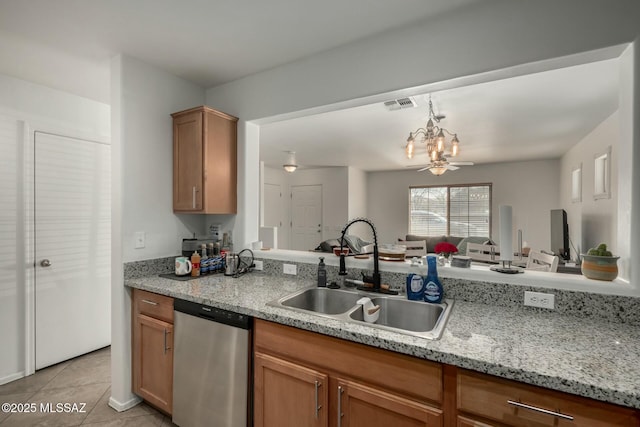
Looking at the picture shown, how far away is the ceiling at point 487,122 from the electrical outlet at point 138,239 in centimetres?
207

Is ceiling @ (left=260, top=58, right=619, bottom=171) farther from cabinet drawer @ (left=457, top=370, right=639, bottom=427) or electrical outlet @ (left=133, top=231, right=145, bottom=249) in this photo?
cabinet drawer @ (left=457, top=370, right=639, bottom=427)

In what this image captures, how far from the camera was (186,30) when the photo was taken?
180cm

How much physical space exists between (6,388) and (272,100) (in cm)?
292

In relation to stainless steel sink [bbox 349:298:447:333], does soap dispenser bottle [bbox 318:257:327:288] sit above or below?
above

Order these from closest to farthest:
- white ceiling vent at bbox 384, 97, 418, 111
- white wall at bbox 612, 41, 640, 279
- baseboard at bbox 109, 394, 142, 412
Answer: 1. white wall at bbox 612, 41, 640, 279
2. baseboard at bbox 109, 394, 142, 412
3. white ceiling vent at bbox 384, 97, 418, 111

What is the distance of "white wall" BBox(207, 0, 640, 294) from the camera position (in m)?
1.34

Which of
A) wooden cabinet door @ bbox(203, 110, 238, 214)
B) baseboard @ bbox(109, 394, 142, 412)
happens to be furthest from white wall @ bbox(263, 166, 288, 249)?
baseboard @ bbox(109, 394, 142, 412)

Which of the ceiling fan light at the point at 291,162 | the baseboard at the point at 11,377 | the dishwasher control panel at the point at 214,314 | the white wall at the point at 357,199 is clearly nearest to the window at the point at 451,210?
the white wall at the point at 357,199

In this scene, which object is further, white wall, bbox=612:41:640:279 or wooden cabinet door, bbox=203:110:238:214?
wooden cabinet door, bbox=203:110:238:214

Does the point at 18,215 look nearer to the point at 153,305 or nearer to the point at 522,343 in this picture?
the point at 153,305

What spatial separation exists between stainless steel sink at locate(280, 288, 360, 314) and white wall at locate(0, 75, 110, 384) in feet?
7.55

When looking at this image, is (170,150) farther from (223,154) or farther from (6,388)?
(6,388)

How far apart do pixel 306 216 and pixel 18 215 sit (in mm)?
5485

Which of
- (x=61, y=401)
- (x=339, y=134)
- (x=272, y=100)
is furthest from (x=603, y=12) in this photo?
(x=61, y=401)
